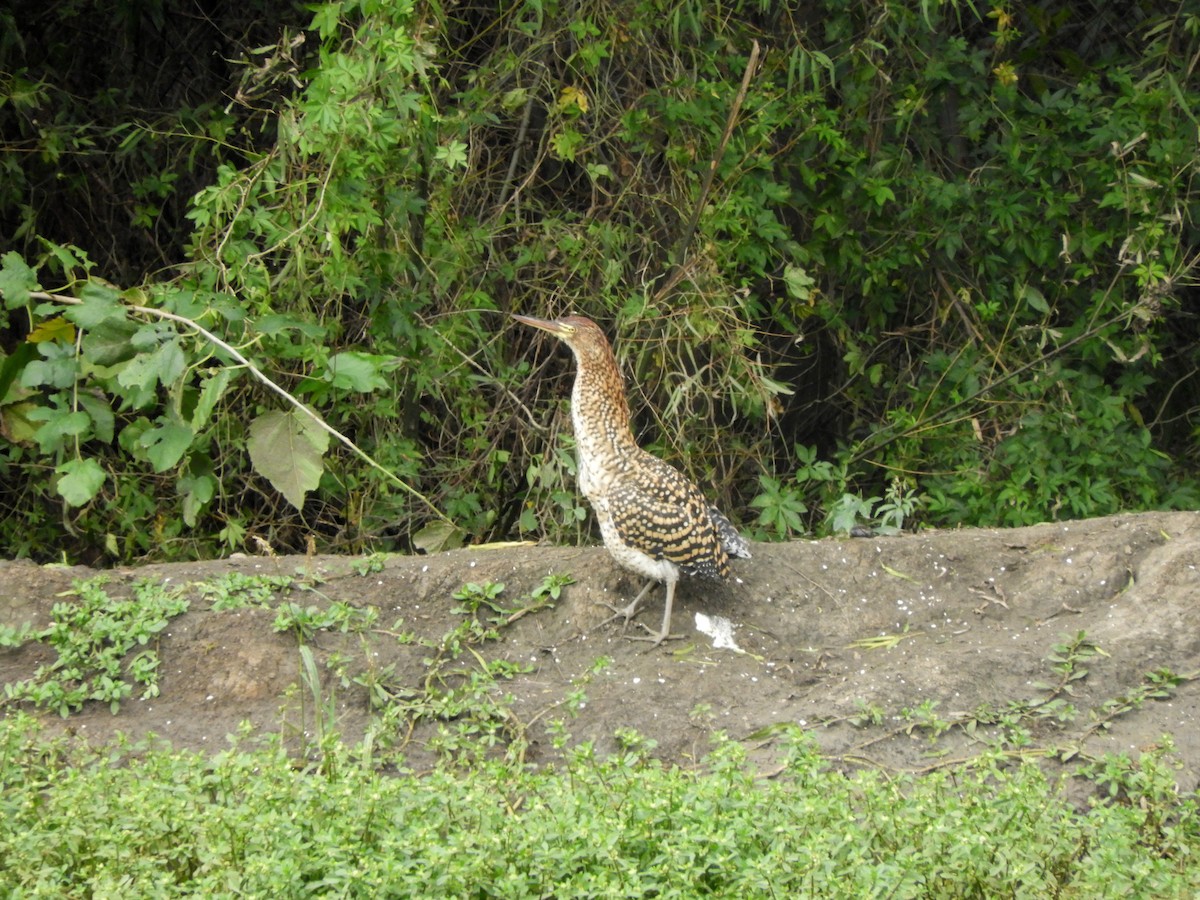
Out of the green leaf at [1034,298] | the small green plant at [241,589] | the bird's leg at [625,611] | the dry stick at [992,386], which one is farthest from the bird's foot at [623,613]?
the green leaf at [1034,298]

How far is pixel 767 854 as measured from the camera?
11.9ft

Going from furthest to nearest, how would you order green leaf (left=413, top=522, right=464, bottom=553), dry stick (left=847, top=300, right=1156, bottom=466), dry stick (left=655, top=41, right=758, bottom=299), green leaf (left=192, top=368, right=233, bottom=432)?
dry stick (left=847, top=300, right=1156, bottom=466)
green leaf (left=413, top=522, right=464, bottom=553)
dry stick (left=655, top=41, right=758, bottom=299)
green leaf (left=192, top=368, right=233, bottom=432)

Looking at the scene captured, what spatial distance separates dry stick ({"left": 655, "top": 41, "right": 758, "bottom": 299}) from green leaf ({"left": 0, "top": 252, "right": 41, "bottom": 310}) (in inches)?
130

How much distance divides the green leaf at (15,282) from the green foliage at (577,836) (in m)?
1.29

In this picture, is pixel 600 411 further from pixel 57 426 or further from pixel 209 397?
pixel 57 426

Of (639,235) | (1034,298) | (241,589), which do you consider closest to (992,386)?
(1034,298)

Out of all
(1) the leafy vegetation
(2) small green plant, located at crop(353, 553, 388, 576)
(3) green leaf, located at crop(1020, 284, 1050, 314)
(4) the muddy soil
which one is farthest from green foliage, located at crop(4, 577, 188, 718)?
(3) green leaf, located at crop(1020, 284, 1050, 314)

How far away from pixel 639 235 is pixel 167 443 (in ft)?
12.4

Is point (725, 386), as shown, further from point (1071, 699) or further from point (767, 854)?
point (767, 854)

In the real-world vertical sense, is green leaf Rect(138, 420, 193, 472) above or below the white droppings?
above

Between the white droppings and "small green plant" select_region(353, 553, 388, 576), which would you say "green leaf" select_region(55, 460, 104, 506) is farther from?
the white droppings

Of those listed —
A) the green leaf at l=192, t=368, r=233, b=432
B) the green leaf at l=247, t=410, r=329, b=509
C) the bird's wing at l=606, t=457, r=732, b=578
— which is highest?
the green leaf at l=192, t=368, r=233, b=432

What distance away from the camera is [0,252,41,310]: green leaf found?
13.9ft

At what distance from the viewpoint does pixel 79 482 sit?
408cm
